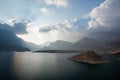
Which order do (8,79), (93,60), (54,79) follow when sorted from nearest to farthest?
(8,79) → (54,79) → (93,60)

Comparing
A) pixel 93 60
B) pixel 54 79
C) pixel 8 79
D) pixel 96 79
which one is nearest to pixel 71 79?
pixel 54 79

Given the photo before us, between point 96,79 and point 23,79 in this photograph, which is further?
point 96,79

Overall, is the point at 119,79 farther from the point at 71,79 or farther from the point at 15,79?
the point at 15,79

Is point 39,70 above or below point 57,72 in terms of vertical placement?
above

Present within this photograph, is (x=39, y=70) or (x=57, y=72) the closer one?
(x=57, y=72)

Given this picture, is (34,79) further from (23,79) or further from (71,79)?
(71,79)

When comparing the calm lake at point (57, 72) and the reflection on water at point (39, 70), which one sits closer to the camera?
the calm lake at point (57, 72)

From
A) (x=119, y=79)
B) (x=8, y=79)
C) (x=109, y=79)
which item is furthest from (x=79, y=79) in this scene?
(x=8, y=79)

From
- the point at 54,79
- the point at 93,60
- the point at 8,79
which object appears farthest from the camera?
the point at 93,60

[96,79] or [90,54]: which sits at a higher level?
[90,54]

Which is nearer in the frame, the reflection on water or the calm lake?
the calm lake
